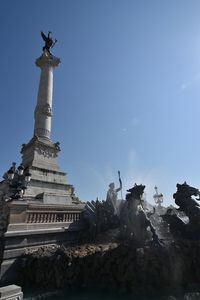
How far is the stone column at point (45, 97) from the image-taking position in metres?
21.0

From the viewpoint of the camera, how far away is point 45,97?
73.6 ft

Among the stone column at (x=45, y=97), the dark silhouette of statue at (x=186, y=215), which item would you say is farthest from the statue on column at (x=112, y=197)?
the stone column at (x=45, y=97)

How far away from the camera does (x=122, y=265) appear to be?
31.7 feet

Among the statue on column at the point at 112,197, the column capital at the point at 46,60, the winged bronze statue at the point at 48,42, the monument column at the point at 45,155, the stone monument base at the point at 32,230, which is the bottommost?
the stone monument base at the point at 32,230

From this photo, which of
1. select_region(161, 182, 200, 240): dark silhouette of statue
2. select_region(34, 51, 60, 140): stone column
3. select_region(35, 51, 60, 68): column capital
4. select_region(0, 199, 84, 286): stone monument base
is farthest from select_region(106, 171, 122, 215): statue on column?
select_region(35, 51, 60, 68): column capital

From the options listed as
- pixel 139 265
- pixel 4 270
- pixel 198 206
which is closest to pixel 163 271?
pixel 139 265

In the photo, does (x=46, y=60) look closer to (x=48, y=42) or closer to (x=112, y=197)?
(x=48, y=42)

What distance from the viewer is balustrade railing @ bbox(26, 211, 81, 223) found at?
1214 centimetres

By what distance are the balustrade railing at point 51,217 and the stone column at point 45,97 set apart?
8768 mm

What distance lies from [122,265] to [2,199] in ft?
24.6

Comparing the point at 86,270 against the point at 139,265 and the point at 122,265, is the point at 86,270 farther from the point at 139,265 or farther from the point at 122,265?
the point at 139,265

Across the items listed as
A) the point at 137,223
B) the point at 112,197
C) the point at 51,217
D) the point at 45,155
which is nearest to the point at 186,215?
the point at 137,223

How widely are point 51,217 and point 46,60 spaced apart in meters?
18.4

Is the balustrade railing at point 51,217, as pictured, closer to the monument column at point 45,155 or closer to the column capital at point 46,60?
the monument column at point 45,155
